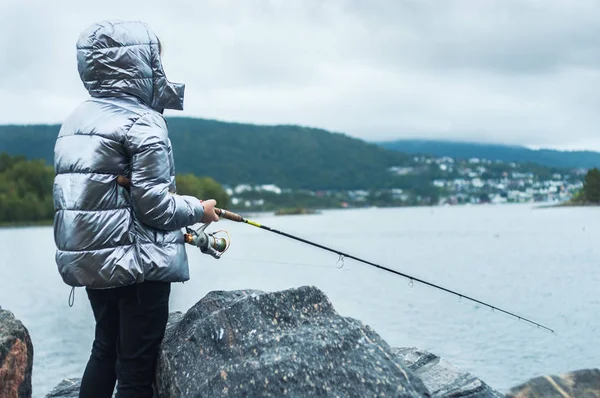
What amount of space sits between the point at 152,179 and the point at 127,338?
83 centimetres

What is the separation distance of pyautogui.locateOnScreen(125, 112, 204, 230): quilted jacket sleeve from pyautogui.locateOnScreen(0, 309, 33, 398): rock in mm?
1592

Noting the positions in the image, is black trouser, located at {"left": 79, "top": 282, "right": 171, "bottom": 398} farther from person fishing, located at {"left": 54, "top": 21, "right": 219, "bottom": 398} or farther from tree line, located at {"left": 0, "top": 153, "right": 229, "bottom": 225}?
tree line, located at {"left": 0, "top": 153, "right": 229, "bottom": 225}

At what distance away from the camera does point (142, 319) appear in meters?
3.92

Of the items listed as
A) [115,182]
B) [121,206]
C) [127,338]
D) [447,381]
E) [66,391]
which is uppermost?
[115,182]

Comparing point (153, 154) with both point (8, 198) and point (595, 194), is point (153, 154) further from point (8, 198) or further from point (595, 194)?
point (595, 194)

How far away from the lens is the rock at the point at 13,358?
4715mm

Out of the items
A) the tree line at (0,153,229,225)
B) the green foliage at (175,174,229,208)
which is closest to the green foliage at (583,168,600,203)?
the tree line at (0,153,229,225)

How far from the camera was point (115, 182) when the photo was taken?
379 centimetres

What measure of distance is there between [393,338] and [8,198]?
68.7m

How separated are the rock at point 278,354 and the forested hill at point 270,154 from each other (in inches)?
3884

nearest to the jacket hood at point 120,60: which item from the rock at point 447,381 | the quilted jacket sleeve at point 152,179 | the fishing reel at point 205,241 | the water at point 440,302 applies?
the quilted jacket sleeve at point 152,179

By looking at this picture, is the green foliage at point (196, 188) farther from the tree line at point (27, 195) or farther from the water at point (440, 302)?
the tree line at point (27, 195)

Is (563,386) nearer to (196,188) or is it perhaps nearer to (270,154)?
(196,188)

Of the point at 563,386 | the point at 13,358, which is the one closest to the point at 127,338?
the point at 13,358
